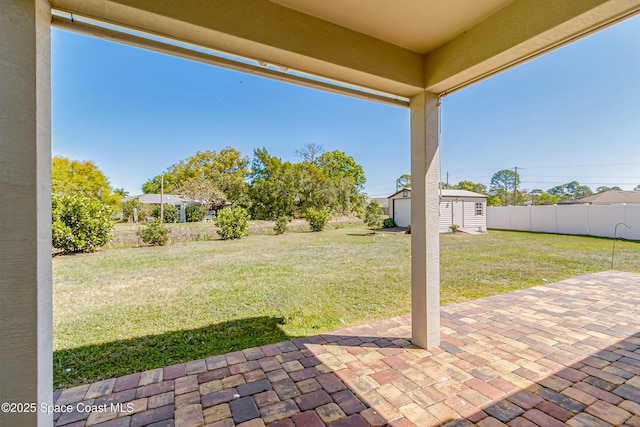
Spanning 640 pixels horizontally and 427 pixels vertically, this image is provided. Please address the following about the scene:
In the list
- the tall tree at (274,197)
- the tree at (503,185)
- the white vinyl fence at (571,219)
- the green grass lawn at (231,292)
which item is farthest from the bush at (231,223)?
the tree at (503,185)

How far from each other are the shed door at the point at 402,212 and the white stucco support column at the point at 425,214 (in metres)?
13.8

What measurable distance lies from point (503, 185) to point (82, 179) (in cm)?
4624

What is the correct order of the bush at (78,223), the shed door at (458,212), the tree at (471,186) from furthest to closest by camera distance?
1. the tree at (471,186)
2. the shed door at (458,212)
3. the bush at (78,223)

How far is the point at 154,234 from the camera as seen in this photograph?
9.40 m

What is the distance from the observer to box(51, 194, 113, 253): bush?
731 centimetres

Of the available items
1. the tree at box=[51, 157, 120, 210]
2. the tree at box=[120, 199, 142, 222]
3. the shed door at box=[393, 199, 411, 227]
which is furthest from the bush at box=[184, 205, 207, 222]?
the shed door at box=[393, 199, 411, 227]

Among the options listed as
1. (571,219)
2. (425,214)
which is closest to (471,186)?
(571,219)

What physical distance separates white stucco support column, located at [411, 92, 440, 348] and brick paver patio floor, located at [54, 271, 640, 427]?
0.96 feet

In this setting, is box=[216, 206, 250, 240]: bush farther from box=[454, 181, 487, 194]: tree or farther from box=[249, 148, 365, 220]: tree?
box=[454, 181, 487, 194]: tree

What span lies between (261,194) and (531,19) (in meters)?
17.3

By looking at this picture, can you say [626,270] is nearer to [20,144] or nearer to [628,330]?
[628,330]

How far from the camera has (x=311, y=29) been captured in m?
1.86

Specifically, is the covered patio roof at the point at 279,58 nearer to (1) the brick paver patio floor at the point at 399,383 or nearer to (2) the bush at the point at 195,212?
(1) the brick paver patio floor at the point at 399,383

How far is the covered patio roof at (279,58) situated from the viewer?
45.4 inches
